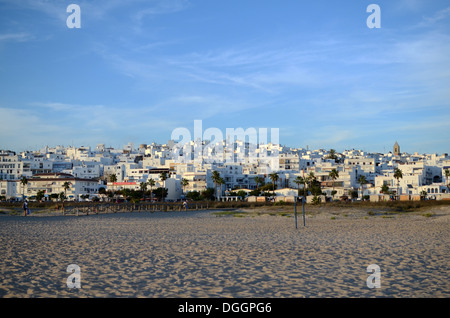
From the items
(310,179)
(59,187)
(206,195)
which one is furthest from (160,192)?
(310,179)

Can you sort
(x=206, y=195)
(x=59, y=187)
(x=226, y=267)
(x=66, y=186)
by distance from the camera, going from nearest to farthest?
(x=226, y=267)
(x=206, y=195)
(x=66, y=186)
(x=59, y=187)

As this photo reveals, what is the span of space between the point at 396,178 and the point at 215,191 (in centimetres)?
3768

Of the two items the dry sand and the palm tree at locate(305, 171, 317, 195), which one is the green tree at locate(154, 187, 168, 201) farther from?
the dry sand

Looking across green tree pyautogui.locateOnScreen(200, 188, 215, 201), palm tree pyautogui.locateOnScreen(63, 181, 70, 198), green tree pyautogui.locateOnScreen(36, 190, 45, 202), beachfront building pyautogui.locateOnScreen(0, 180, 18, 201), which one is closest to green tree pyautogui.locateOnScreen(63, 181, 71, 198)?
palm tree pyautogui.locateOnScreen(63, 181, 70, 198)

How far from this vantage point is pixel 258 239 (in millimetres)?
19359

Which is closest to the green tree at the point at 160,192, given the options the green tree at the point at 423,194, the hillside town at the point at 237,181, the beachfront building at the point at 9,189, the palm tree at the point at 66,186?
the hillside town at the point at 237,181

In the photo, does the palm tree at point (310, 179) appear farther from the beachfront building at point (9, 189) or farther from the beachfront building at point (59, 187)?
the beachfront building at point (9, 189)

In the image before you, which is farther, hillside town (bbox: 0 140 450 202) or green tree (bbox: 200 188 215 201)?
green tree (bbox: 200 188 215 201)

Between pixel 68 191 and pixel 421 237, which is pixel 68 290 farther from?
pixel 68 191

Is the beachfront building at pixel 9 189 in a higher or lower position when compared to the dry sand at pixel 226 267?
higher

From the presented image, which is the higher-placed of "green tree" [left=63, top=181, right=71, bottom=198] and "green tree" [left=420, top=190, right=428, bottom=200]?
"green tree" [left=63, top=181, right=71, bottom=198]

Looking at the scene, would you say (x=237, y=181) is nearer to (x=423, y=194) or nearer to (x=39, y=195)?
(x=39, y=195)
